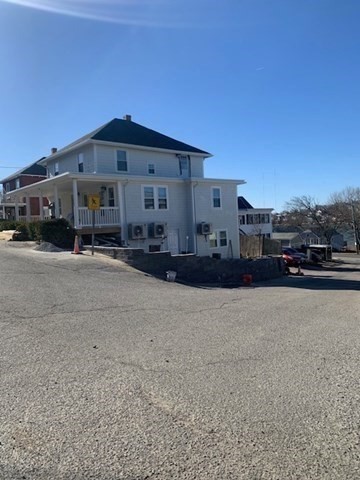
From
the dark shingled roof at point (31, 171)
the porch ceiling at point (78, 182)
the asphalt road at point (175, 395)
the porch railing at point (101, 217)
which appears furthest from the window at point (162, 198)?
the dark shingled roof at point (31, 171)

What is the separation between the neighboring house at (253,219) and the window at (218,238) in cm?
2478

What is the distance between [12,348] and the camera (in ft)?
18.0

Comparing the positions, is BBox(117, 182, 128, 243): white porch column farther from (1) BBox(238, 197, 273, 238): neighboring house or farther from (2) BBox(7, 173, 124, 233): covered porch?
(1) BBox(238, 197, 273, 238): neighboring house

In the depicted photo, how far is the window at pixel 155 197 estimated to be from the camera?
79.2 ft

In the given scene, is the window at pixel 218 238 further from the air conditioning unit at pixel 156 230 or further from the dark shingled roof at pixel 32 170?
the dark shingled roof at pixel 32 170

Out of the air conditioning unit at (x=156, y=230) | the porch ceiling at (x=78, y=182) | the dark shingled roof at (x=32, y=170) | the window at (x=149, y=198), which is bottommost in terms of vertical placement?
the air conditioning unit at (x=156, y=230)

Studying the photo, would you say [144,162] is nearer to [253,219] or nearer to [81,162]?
[81,162]

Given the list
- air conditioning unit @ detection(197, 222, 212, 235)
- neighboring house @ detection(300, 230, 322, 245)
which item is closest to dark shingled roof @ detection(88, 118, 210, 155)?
air conditioning unit @ detection(197, 222, 212, 235)

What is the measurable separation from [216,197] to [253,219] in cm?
2830

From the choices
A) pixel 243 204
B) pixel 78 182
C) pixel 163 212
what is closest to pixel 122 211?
pixel 78 182

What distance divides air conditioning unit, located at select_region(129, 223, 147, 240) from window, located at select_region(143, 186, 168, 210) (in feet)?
5.33

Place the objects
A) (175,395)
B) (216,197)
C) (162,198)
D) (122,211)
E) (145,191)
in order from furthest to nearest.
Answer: (216,197)
(162,198)
(145,191)
(122,211)
(175,395)

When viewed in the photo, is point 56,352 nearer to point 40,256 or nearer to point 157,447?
point 157,447

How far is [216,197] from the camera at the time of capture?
91.9 feet
